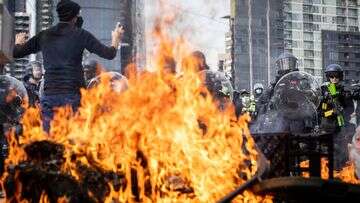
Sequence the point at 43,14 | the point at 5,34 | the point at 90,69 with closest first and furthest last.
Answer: the point at 5,34, the point at 90,69, the point at 43,14

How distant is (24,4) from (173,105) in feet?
72.8

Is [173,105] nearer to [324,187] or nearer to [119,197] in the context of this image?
[119,197]

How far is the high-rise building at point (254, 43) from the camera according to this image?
174ft

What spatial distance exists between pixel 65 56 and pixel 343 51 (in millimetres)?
66231

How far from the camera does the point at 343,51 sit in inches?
2731

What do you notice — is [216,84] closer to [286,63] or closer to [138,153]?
[138,153]

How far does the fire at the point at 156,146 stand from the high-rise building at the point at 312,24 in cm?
6326

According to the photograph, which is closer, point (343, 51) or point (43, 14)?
point (43, 14)

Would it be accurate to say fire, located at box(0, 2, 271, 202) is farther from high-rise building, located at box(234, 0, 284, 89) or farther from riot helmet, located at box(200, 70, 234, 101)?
high-rise building, located at box(234, 0, 284, 89)

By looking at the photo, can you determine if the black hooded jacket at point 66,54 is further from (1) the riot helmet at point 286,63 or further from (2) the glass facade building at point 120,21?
(2) the glass facade building at point 120,21

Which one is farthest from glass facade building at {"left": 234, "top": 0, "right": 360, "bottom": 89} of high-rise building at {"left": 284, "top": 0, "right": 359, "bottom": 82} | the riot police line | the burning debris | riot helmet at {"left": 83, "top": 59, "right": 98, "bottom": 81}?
the burning debris

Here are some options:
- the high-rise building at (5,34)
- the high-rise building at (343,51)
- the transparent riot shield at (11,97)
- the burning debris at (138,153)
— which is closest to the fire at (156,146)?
the burning debris at (138,153)

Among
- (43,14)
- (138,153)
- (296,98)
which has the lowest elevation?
(138,153)

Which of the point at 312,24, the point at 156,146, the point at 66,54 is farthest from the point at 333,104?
the point at 312,24
